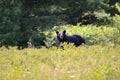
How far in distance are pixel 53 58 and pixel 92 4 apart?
447 inches

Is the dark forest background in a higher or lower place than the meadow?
lower

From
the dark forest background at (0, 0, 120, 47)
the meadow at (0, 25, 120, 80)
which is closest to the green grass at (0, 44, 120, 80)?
the meadow at (0, 25, 120, 80)

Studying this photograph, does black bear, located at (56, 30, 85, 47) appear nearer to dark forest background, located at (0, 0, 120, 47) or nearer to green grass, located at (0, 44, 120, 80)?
dark forest background, located at (0, 0, 120, 47)

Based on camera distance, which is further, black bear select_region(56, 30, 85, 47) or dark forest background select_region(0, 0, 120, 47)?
dark forest background select_region(0, 0, 120, 47)

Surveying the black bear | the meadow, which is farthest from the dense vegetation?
the black bear

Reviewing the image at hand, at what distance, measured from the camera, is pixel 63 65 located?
28.6ft

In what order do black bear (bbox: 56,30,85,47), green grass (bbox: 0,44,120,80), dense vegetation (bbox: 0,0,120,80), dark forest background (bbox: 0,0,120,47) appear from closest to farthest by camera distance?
green grass (bbox: 0,44,120,80) < dense vegetation (bbox: 0,0,120,80) < black bear (bbox: 56,30,85,47) < dark forest background (bbox: 0,0,120,47)

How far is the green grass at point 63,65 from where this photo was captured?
6.96 metres

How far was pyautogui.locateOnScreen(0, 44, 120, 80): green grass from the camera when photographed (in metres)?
6.96

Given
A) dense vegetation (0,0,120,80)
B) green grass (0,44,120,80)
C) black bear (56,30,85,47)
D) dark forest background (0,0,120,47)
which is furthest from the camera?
dark forest background (0,0,120,47)

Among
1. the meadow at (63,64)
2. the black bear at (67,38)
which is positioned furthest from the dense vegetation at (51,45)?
the black bear at (67,38)

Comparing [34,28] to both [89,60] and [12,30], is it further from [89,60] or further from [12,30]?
[89,60]

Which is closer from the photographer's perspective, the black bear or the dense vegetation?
the dense vegetation

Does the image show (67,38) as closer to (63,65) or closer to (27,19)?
(27,19)
